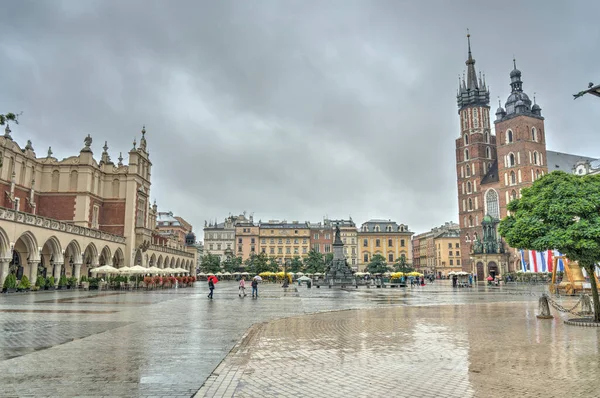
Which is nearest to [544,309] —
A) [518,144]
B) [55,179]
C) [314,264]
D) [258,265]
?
[55,179]

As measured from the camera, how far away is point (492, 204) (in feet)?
309

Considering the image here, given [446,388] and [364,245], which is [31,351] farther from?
[364,245]

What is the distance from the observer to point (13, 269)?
42.6 meters

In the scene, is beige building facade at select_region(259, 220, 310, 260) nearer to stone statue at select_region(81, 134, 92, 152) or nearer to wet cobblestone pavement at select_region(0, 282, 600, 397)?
stone statue at select_region(81, 134, 92, 152)

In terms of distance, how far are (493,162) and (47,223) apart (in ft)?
288

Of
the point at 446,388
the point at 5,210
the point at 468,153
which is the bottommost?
the point at 446,388

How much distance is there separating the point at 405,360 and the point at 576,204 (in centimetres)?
934

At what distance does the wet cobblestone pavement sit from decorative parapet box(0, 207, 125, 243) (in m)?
22.1

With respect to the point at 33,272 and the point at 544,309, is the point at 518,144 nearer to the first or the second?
the point at 544,309

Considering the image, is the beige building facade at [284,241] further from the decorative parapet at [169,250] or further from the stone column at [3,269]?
the stone column at [3,269]

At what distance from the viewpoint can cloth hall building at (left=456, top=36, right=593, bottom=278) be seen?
87.1m

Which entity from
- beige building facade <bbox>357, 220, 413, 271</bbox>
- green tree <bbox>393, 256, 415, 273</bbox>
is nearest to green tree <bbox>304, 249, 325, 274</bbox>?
green tree <bbox>393, 256, 415, 273</bbox>

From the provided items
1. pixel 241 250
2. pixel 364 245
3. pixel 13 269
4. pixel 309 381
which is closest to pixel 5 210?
pixel 13 269

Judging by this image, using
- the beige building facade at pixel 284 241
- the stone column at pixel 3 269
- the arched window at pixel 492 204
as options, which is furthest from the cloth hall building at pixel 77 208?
the arched window at pixel 492 204
